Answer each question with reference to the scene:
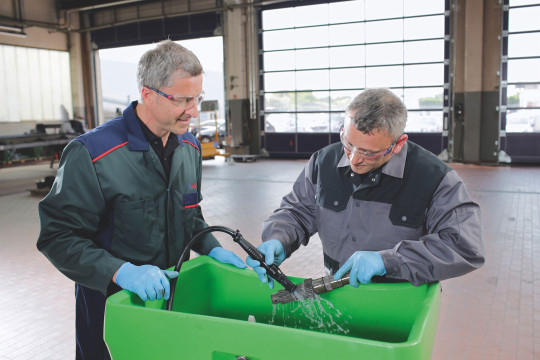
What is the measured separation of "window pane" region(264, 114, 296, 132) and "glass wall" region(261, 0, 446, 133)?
26 mm

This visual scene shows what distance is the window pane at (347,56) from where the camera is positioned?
1111 centimetres

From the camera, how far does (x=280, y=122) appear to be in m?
12.4

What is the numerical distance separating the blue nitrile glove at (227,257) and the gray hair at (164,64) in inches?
24.2

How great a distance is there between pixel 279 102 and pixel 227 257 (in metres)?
10.9

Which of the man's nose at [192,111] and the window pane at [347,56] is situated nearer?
the man's nose at [192,111]

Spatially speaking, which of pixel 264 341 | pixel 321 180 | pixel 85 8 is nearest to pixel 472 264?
pixel 321 180

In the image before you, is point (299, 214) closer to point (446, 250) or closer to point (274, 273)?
point (274, 273)

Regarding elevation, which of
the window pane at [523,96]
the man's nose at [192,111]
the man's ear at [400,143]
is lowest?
the man's ear at [400,143]

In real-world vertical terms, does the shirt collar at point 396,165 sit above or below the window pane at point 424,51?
below

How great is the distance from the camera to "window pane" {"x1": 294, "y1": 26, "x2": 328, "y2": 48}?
11.5m

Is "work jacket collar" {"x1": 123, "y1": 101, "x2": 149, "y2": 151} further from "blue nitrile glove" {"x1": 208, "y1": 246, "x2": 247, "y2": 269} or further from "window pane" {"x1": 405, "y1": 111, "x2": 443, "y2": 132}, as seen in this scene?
"window pane" {"x1": 405, "y1": 111, "x2": 443, "y2": 132}

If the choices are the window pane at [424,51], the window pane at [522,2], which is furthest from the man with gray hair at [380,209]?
the window pane at [522,2]

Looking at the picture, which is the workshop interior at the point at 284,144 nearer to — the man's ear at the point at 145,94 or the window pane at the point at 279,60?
the window pane at the point at 279,60

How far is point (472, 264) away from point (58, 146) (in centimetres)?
1166
